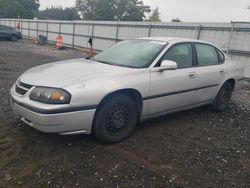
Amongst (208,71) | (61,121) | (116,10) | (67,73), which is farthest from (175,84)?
(116,10)

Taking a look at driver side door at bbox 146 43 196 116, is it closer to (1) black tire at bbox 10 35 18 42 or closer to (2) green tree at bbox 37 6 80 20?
(1) black tire at bbox 10 35 18 42

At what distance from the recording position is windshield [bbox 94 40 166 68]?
4.34 meters

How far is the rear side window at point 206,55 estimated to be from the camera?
5215 millimetres

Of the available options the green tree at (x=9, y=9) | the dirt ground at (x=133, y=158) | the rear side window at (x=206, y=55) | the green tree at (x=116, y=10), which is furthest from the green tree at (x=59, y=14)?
the dirt ground at (x=133, y=158)

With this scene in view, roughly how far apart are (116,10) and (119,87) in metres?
65.4

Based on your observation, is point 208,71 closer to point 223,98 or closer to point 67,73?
point 223,98

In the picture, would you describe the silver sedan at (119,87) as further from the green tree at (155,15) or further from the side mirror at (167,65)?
the green tree at (155,15)

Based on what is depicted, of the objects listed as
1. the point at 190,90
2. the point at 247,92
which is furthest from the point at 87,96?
the point at 247,92

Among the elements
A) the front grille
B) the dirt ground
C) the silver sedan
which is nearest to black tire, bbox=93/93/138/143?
the silver sedan

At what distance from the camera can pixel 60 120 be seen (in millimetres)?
3367

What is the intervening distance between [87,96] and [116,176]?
106 centimetres

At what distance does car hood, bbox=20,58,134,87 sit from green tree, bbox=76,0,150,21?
207 feet

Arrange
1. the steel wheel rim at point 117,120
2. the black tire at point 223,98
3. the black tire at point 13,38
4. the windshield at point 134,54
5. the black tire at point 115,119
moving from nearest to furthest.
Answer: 1. the black tire at point 115,119
2. the steel wheel rim at point 117,120
3. the windshield at point 134,54
4. the black tire at point 223,98
5. the black tire at point 13,38

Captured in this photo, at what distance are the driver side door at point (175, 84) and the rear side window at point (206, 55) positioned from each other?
219mm
